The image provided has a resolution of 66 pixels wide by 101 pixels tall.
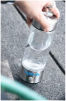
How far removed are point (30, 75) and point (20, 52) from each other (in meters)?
0.29

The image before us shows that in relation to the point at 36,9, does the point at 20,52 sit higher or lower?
lower

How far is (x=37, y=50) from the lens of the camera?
1.46m

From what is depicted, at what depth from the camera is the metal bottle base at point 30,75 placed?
4.48 ft

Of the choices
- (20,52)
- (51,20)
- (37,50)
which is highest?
(51,20)

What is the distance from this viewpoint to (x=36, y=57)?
4.95 feet

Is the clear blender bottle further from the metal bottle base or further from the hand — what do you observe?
the hand

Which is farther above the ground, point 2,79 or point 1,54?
point 2,79

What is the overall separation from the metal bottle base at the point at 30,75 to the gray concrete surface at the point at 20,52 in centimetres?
3

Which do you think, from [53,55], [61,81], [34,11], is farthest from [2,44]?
[34,11]

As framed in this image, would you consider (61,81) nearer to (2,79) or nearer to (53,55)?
(53,55)

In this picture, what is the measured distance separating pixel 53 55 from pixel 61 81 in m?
0.25

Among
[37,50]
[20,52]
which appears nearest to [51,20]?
[37,50]

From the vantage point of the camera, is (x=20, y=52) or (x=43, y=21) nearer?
(x=43, y=21)

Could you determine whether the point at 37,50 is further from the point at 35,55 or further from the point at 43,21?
the point at 43,21
